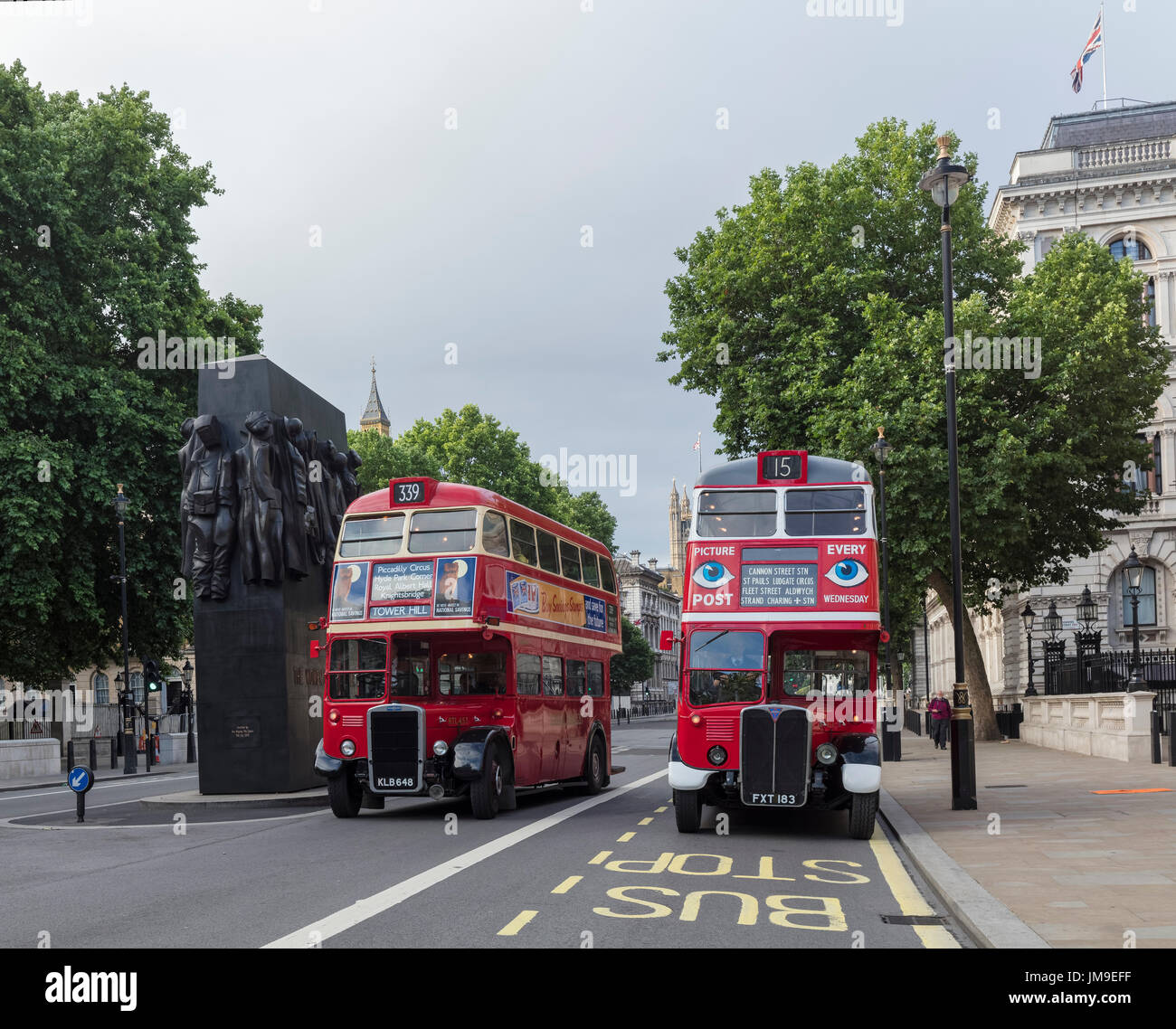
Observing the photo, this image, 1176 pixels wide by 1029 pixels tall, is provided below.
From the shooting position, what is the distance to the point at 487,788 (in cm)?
1574

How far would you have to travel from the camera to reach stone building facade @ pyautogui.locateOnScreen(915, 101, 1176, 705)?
47312mm

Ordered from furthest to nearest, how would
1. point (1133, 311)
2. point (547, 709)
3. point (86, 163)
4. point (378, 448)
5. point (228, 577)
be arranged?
1. point (378, 448)
2. point (1133, 311)
3. point (86, 163)
4. point (228, 577)
5. point (547, 709)

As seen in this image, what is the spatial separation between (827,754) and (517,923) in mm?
6108

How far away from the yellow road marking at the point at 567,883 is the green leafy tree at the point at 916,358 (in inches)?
815

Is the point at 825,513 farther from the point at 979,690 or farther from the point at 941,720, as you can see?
the point at 979,690

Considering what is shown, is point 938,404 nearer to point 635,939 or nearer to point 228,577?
point 228,577

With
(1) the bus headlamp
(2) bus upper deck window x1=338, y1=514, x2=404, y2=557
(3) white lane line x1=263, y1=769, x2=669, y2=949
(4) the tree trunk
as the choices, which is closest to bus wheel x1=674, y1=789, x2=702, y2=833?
(1) the bus headlamp

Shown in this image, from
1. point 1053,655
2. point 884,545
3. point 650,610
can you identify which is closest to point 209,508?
point 884,545

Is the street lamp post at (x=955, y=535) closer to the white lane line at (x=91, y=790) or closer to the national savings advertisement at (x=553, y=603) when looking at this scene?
the national savings advertisement at (x=553, y=603)

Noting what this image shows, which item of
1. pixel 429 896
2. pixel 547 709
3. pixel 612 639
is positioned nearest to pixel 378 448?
pixel 612 639

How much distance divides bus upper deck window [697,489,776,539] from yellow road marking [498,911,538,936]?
6.84m

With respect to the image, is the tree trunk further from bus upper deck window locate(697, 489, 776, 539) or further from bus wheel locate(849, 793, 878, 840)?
bus wheel locate(849, 793, 878, 840)
